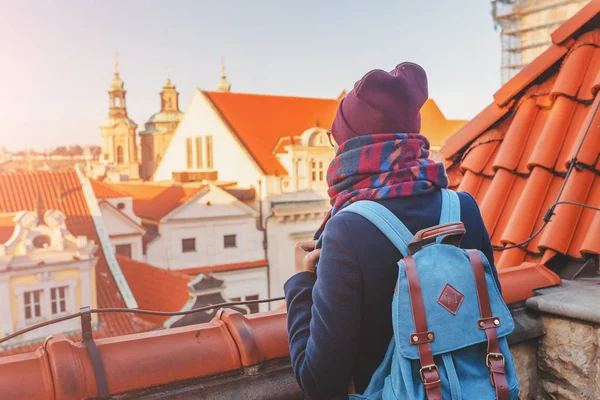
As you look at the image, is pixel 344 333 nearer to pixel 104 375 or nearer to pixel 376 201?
pixel 376 201

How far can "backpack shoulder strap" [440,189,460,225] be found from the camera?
1.24 m

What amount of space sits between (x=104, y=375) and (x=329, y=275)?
2.10ft

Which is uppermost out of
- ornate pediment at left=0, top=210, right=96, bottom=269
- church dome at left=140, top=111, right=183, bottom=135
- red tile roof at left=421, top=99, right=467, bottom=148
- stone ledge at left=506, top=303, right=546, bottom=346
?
church dome at left=140, top=111, right=183, bottom=135

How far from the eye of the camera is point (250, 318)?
1.71 meters

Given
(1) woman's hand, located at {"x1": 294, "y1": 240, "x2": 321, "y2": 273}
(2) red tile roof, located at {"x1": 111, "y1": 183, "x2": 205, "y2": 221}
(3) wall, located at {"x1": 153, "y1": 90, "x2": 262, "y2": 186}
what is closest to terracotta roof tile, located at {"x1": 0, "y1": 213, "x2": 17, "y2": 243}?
(2) red tile roof, located at {"x1": 111, "y1": 183, "x2": 205, "y2": 221}

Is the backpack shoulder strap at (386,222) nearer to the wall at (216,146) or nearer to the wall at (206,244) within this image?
the wall at (206,244)

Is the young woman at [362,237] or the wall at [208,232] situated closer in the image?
the young woman at [362,237]

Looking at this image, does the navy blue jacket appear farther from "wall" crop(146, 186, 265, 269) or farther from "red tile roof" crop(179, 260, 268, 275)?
"red tile roof" crop(179, 260, 268, 275)

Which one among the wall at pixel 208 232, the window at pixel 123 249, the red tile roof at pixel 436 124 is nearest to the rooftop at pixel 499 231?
the window at pixel 123 249

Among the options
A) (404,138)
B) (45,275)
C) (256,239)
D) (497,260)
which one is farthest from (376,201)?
(256,239)

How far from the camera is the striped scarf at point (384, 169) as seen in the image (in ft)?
3.94

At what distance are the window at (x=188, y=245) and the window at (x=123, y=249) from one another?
191 centimetres

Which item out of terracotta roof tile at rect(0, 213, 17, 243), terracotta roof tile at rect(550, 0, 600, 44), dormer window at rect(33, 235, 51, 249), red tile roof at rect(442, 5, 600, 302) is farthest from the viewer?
terracotta roof tile at rect(0, 213, 17, 243)

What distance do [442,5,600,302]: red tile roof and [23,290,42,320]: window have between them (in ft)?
41.6
